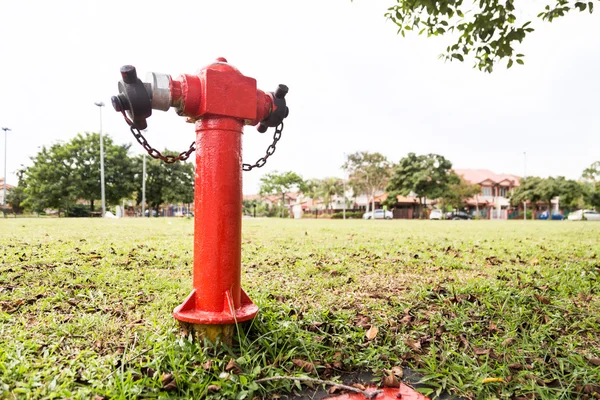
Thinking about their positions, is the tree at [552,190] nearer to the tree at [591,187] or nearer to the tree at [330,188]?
the tree at [591,187]

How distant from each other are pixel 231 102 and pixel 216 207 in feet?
1.82

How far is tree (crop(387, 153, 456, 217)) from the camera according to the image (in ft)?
144

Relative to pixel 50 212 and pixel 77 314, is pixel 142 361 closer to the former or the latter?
pixel 77 314

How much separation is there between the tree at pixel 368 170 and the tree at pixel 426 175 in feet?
9.23

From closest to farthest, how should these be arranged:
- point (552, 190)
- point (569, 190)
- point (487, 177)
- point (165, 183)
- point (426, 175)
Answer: point (426, 175), point (165, 183), point (569, 190), point (552, 190), point (487, 177)

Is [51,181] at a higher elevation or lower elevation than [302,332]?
higher

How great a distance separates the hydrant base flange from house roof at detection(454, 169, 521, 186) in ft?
215

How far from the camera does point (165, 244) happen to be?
6469 millimetres

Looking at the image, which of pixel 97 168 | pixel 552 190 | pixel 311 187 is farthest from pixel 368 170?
pixel 97 168

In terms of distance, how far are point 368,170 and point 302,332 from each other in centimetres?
4705

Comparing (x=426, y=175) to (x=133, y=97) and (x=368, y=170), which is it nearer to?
(x=368, y=170)

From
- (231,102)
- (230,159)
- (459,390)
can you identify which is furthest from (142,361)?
(459,390)

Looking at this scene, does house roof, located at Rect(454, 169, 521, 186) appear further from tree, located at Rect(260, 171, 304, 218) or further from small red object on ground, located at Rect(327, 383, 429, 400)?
small red object on ground, located at Rect(327, 383, 429, 400)

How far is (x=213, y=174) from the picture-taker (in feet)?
6.32
